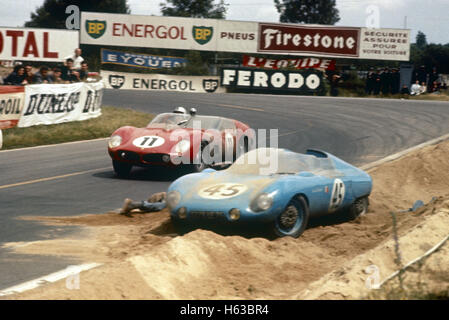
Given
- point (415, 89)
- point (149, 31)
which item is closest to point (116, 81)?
point (149, 31)

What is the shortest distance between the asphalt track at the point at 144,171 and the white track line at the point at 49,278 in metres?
0.12

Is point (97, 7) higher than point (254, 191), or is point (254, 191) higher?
point (97, 7)

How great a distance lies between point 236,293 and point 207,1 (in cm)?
7987

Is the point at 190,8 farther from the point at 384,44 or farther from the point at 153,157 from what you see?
the point at 153,157

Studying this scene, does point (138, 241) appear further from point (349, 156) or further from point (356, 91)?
point (356, 91)

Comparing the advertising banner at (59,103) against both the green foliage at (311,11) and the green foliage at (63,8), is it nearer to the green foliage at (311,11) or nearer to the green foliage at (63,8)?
the green foliage at (63,8)

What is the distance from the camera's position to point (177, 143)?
Answer: 12602 mm

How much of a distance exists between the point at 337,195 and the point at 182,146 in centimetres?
437

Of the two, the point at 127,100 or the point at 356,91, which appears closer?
the point at 127,100

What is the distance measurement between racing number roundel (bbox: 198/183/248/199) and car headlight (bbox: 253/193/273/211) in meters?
0.30

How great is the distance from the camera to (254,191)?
7.88 m

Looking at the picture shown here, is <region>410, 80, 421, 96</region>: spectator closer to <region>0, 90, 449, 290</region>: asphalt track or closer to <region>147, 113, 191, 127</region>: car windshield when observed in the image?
<region>0, 90, 449, 290</region>: asphalt track

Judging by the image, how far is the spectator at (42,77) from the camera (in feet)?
68.3

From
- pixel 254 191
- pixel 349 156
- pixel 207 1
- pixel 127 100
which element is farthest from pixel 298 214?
pixel 207 1
